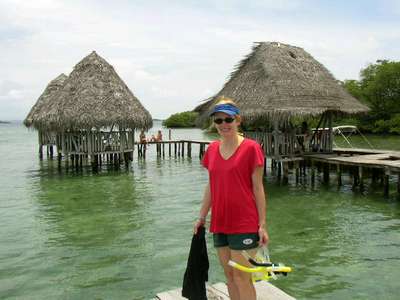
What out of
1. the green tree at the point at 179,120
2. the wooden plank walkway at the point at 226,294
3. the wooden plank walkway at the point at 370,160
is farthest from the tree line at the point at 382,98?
the green tree at the point at 179,120

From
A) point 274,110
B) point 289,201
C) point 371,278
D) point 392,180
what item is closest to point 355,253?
point 371,278

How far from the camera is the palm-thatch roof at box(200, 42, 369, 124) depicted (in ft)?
42.1

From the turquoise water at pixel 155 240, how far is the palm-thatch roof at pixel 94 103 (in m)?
3.40

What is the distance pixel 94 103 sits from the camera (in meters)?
16.5

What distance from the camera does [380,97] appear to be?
154 ft

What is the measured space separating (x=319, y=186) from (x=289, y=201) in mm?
2781

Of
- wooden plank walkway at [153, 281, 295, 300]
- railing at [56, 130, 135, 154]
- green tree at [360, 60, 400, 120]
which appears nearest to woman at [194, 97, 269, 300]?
wooden plank walkway at [153, 281, 295, 300]

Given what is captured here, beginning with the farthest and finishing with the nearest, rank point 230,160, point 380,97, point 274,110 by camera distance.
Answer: point 380,97 → point 274,110 → point 230,160

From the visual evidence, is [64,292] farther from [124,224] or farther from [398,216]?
[398,216]

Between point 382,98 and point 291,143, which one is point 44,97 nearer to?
point 291,143

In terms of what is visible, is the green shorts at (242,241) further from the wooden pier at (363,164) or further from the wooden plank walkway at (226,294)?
the wooden pier at (363,164)

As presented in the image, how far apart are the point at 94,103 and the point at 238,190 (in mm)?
14298

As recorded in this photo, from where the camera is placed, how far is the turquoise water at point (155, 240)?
5.46 m

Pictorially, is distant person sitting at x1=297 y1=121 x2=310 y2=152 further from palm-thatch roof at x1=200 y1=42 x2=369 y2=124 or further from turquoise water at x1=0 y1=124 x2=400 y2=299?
turquoise water at x1=0 y1=124 x2=400 y2=299
